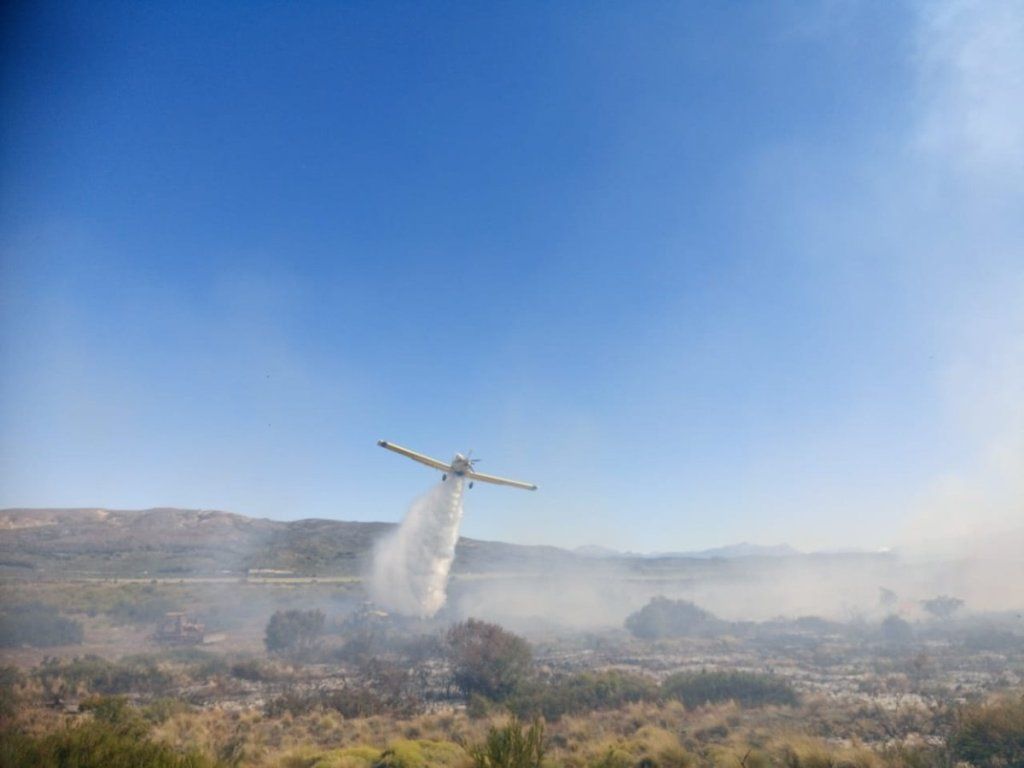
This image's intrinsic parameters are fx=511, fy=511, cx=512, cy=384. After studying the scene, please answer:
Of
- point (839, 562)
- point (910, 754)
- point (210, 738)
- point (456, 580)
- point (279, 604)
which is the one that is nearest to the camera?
point (910, 754)

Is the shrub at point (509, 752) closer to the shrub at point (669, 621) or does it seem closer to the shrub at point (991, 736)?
the shrub at point (991, 736)

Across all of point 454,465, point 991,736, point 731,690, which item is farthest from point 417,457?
point 991,736

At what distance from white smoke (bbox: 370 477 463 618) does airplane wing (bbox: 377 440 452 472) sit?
145 centimetres

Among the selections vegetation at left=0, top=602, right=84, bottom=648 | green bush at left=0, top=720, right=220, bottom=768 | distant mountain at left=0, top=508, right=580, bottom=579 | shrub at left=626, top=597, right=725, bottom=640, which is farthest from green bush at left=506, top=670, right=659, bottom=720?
distant mountain at left=0, top=508, right=580, bottom=579

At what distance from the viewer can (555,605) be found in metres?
82.4

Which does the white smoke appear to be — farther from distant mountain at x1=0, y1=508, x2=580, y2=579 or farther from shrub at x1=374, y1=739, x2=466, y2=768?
shrub at x1=374, y1=739, x2=466, y2=768

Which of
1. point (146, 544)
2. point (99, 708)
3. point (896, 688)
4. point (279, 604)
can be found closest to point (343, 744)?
point (99, 708)

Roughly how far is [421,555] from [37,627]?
1130 inches

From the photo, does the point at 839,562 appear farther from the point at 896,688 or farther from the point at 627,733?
the point at 627,733

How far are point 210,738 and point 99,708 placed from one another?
15.5 ft

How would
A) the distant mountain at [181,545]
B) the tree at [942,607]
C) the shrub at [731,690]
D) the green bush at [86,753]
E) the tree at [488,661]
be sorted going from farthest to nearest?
1. the distant mountain at [181,545]
2. the tree at [942,607]
3. the tree at [488,661]
4. the shrub at [731,690]
5. the green bush at [86,753]

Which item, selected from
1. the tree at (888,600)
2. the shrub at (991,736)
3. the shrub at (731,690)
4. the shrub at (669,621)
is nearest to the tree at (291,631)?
the shrub at (731,690)

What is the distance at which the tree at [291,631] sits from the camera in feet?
128

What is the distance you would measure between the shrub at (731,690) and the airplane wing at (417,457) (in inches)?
848
